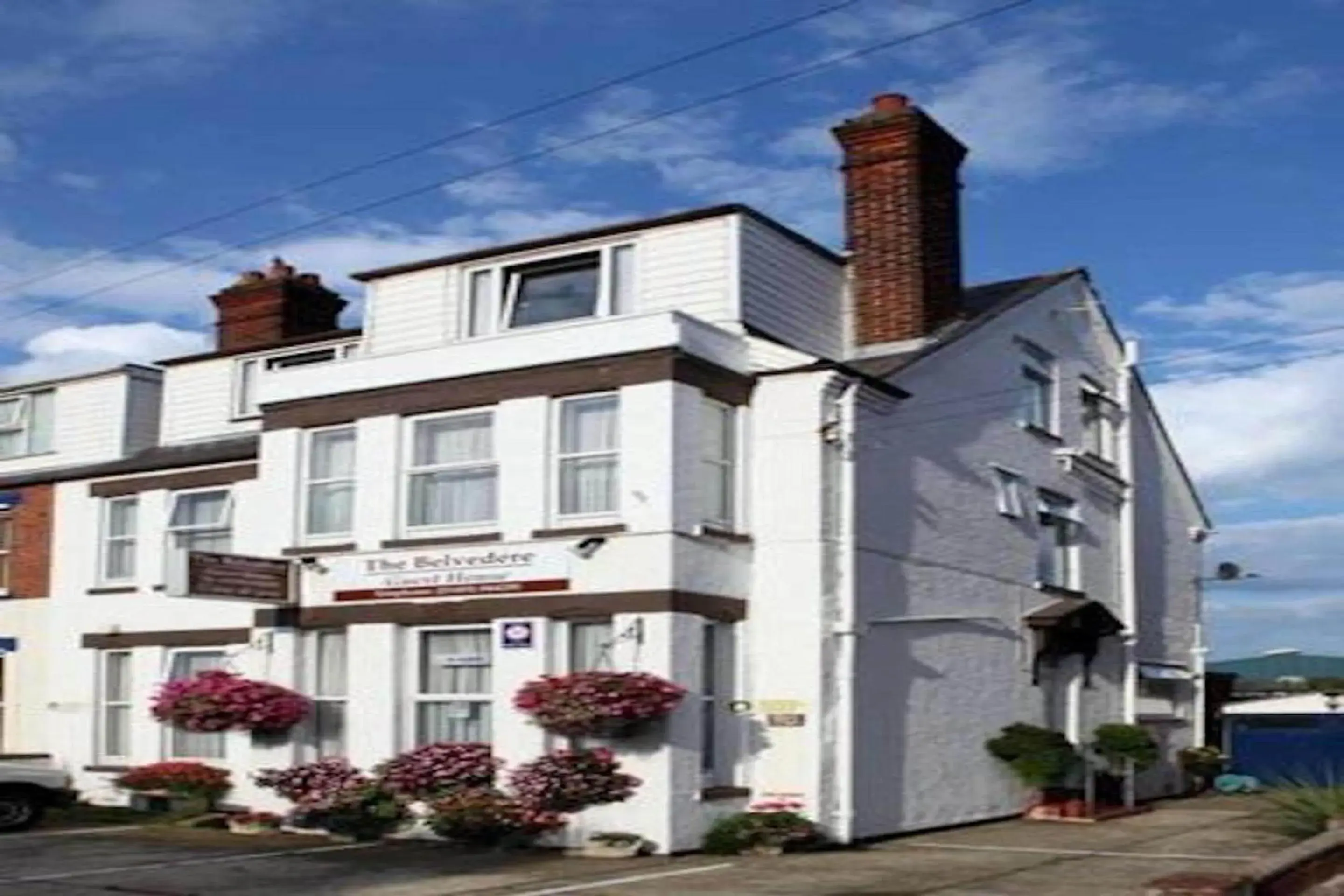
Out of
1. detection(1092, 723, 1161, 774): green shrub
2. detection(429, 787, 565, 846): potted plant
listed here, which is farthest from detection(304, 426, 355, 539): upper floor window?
detection(1092, 723, 1161, 774): green shrub

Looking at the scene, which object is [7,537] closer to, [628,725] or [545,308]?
[545,308]

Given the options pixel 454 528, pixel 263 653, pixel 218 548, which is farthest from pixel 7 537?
pixel 454 528

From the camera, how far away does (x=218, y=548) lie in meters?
25.0

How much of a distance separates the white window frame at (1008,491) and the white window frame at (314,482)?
8.58m

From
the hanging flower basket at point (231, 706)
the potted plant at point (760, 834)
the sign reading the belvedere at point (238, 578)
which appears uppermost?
the sign reading the belvedere at point (238, 578)

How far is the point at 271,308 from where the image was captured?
1156 inches

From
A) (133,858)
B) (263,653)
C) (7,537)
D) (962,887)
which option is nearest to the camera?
A: (962,887)

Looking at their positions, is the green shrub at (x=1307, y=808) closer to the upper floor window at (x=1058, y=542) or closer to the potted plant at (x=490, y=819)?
the upper floor window at (x=1058, y=542)

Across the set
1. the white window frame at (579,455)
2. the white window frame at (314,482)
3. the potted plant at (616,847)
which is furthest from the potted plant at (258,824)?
the white window frame at (579,455)

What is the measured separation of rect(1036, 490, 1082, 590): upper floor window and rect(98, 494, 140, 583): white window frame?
1349 centimetres

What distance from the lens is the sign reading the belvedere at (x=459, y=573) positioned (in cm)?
1959

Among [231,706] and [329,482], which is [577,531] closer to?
[329,482]

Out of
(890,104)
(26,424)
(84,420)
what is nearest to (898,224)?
(890,104)

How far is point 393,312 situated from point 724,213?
17.2 ft
